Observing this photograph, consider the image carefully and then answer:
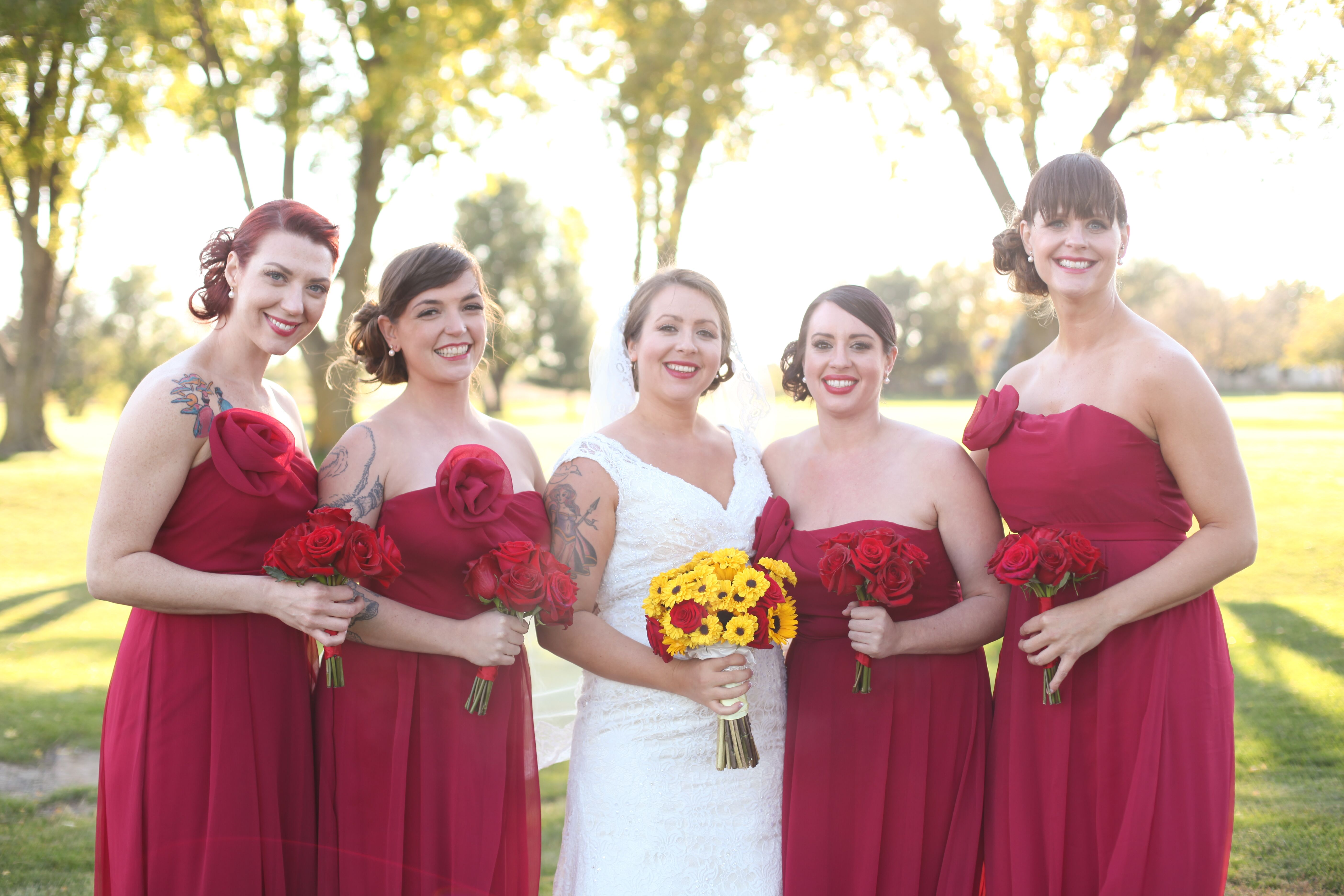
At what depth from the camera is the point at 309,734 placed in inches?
146

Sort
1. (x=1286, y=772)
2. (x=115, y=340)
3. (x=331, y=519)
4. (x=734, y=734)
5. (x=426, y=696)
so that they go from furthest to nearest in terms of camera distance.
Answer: (x=115, y=340)
(x=1286, y=772)
(x=426, y=696)
(x=734, y=734)
(x=331, y=519)

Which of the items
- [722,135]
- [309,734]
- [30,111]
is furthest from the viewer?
[30,111]

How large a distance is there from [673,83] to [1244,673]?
1255 cm

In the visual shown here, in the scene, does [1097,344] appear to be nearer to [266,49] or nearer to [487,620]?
[487,620]

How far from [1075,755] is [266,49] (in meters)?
19.7

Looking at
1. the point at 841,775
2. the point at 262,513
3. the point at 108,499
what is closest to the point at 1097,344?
the point at 841,775

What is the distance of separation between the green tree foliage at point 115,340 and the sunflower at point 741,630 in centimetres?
7470

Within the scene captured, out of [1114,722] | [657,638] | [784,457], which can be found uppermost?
[784,457]

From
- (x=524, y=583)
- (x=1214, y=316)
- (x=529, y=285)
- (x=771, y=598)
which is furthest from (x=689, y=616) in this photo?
(x=1214, y=316)

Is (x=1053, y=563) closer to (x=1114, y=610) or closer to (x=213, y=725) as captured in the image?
→ (x=1114, y=610)

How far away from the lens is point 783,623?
3.39 metres

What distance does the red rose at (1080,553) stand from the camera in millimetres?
3244

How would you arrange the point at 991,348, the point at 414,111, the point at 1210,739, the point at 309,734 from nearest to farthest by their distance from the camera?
the point at 1210,739 → the point at 309,734 → the point at 414,111 → the point at 991,348

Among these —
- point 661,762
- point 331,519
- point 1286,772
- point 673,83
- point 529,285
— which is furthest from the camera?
point 529,285
